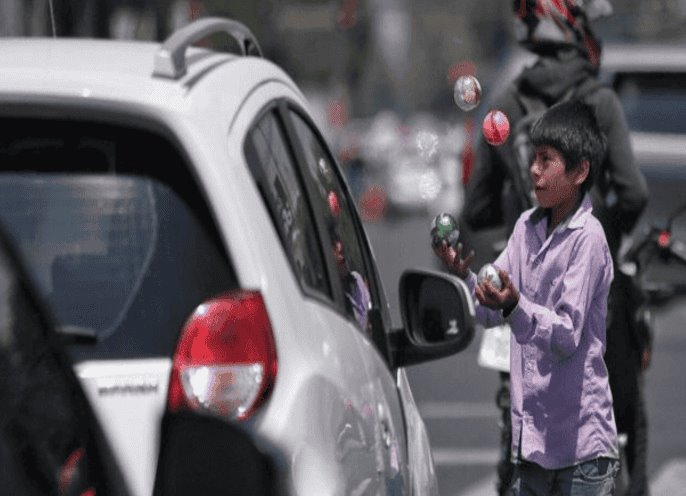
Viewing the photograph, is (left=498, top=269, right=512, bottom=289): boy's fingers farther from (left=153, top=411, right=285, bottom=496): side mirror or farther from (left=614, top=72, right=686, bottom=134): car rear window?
(left=614, top=72, right=686, bottom=134): car rear window

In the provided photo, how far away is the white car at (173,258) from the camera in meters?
3.50

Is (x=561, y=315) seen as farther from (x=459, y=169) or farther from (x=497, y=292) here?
(x=459, y=169)

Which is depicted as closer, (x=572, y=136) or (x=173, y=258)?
(x=173, y=258)

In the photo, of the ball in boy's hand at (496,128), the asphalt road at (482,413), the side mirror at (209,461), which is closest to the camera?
the side mirror at (209,461)

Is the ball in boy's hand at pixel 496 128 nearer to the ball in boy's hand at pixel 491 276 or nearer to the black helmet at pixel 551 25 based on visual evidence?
the ball in boy's hand at pixel 491 276

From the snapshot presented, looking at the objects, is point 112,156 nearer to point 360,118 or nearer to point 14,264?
point 14,264

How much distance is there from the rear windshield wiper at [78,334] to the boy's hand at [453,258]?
126 cm

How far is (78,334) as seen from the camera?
11.9 feet

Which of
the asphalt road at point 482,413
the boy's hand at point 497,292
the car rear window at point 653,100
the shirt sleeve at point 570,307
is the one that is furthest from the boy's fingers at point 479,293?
the car rear window at point 653,100

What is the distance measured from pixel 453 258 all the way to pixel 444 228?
117mm

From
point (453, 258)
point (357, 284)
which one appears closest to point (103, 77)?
point (357, 284)

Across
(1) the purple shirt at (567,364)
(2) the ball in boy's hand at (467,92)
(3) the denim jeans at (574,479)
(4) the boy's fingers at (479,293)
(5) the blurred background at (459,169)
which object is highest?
(2) the ball in boy's hand at (467,92)

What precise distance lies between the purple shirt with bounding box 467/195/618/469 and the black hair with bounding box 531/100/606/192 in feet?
0.41

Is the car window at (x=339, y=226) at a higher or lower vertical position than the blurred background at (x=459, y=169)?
higher
